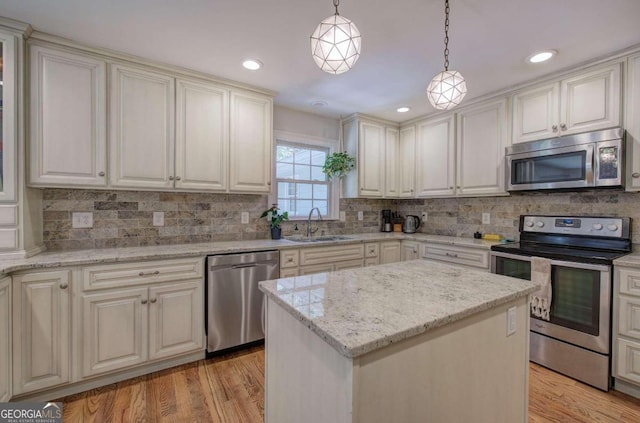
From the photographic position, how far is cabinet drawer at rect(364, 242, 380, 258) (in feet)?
11.0

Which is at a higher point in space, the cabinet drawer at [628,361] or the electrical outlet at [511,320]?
the electrical outlet at [511,320]

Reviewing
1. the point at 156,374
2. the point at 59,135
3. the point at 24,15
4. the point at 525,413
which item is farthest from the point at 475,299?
the point at 24,15

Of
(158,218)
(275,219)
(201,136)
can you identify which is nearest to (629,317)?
(275,219)

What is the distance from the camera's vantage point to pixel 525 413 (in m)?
1.39

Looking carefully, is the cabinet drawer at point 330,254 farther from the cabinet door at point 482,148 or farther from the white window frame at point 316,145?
the cabinet door at point 482,148

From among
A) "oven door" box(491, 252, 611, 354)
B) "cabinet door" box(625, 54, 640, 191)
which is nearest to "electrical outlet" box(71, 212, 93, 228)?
"oven door" box(491, 252, 611, 354)

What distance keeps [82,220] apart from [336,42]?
8.01 feet

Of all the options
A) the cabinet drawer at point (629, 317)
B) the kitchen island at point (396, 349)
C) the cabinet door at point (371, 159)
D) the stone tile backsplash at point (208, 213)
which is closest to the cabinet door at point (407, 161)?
the cabinet door at point (371, 159)

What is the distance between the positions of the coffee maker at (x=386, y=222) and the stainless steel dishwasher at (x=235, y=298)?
1999mm

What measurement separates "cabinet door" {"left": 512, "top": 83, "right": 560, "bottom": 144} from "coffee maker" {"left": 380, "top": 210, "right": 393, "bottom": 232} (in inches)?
72.8

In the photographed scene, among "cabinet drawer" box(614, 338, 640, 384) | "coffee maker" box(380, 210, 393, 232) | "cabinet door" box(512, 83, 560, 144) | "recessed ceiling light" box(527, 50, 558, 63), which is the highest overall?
"recessed ceiling light" box(527, 50, 558, 63)

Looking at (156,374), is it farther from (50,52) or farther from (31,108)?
(50,52)

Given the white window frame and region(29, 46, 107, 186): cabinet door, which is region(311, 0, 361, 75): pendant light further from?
the white window frame

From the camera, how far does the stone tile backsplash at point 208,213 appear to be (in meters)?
2.36
